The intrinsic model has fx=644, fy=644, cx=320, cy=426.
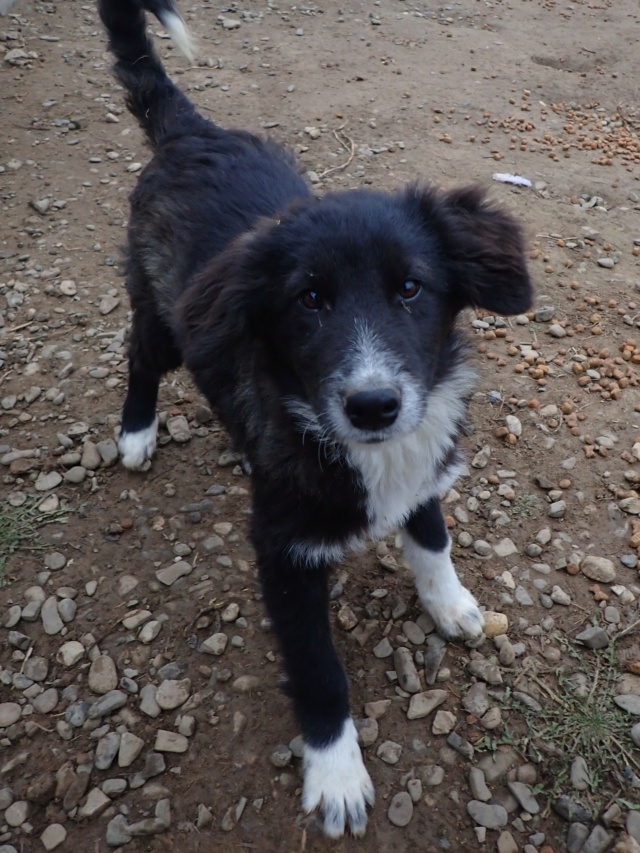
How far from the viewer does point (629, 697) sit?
7.92 ft

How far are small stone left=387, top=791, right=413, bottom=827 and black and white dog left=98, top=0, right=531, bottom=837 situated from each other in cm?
10

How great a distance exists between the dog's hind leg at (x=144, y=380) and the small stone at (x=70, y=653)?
98 centimetres

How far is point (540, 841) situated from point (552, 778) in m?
0.21

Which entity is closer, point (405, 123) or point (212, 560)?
point (212, 560)

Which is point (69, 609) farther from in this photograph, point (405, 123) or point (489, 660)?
point (405, 123)

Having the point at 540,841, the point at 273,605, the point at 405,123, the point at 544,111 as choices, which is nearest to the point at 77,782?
the point at 273,605

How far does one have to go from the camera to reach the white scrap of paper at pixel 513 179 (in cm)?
512

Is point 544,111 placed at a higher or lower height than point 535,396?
higher

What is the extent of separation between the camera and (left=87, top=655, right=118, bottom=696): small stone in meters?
2.54

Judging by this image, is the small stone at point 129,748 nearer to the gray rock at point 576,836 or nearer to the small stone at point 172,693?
the small stone at point 172,693

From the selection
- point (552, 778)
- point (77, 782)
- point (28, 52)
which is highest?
point (28, 52)

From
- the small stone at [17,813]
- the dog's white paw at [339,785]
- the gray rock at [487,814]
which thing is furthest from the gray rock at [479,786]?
the small stone at [17,813]

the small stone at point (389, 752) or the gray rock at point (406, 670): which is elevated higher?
the gray rock at point (406, 670)

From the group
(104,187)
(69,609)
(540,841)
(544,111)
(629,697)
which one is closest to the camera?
(540,841)
